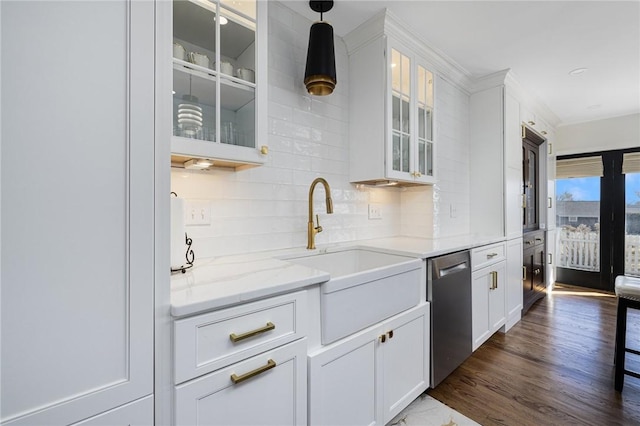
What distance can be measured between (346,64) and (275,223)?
1.35 m

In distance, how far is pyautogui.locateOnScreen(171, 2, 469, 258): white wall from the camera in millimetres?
1519

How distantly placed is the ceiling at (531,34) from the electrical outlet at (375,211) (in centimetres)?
131

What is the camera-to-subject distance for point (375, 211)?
2.36 meters

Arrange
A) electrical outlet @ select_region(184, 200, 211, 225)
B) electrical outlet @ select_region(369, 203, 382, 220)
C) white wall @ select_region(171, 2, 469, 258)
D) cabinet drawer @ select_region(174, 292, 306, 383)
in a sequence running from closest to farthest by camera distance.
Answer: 1. cabinet drawer @ select_region(174, 292, 306, 383)
2. electrical outlet @ select_region(184, 200, 211, 225)
3. white wall @ select_region(171, 2, 469, 258)
4. electrical outlet @ select_region(369, 203, 382, 220)

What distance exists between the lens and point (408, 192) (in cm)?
258

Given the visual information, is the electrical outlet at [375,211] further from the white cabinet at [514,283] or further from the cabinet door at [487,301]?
the white cabinet at [514,283]

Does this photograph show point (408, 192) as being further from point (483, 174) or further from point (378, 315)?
point (378, 315)

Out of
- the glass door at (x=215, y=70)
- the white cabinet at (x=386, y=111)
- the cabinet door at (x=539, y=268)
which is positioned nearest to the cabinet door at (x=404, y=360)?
the white cabinet at (x=386, y=111)

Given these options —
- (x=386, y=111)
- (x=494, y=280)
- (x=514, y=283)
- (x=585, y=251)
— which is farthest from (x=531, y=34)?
(x=585, y=251)

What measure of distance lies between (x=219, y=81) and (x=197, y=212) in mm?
634

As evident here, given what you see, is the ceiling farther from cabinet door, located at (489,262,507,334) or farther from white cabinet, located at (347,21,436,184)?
cabinet door, located at (489,262,507,334)

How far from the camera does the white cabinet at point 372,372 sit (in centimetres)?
114

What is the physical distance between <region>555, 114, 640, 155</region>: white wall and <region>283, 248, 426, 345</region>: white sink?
4309mm

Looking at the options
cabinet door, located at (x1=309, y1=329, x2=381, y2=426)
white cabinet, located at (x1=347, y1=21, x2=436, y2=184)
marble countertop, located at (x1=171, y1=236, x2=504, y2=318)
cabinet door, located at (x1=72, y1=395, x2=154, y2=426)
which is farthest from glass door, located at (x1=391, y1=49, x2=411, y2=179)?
cabinet door, located at (x1=72, y1=395, x2=154, y2=426)
